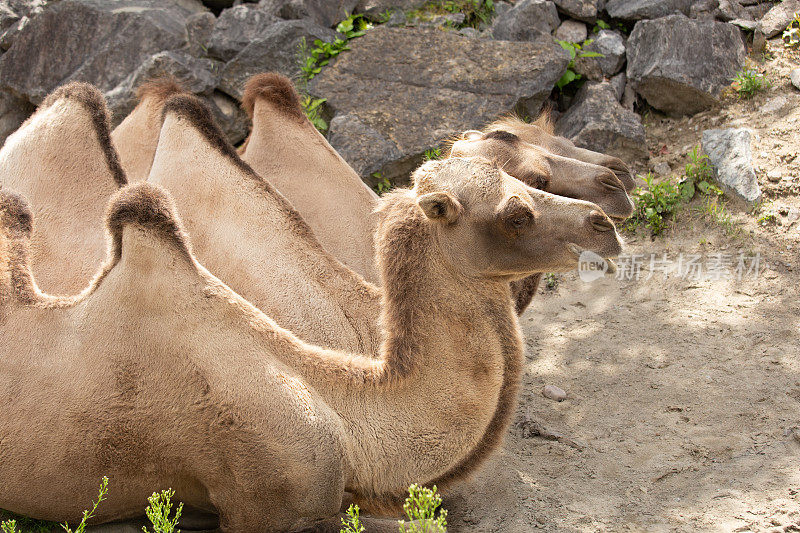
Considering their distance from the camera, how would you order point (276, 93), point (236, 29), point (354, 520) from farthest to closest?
1. point (236, 29)
2. point (276, 93)
3. point (354, 520)

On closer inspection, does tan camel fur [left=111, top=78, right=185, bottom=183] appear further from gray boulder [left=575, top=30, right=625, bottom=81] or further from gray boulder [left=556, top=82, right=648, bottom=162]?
gray boulder [left=575, top=30, right=625, bottom=81]

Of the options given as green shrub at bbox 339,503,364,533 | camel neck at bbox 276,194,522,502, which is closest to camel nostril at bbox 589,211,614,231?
camel neck at bbox 276,194,522,502

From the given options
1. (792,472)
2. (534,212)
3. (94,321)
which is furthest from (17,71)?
(792,472)

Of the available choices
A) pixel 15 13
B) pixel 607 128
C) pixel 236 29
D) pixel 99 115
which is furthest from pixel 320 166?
pixel 15 13

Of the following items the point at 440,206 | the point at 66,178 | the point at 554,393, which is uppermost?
the point at 440,206

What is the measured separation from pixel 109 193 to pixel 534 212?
244 centimetres

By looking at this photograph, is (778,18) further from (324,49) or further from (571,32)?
(324,49)

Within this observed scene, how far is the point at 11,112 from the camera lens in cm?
816

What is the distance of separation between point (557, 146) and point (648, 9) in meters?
3.45

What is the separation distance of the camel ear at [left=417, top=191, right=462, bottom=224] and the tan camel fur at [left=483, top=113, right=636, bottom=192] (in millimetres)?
2288

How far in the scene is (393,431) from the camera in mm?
3477

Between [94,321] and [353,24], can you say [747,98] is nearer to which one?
[353,24]

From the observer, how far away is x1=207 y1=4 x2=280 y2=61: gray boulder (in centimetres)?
828

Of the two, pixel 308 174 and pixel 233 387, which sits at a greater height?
pixel 233 387
